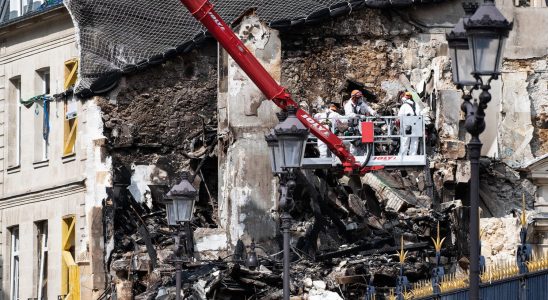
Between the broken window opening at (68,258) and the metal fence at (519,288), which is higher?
the broken window opening at (68,258)

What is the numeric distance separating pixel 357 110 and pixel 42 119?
1086 centimetres

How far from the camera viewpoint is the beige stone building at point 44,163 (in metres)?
44.6

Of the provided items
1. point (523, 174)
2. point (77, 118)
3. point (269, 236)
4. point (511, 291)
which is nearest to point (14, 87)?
point (77, 118)

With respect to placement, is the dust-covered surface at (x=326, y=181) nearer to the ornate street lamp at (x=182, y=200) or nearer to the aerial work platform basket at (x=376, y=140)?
the aerial work platform basket at (x=376, y=140)

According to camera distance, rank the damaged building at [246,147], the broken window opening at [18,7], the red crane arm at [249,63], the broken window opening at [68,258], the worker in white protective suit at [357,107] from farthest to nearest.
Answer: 1. the broken window opening at [18,7]
2. the broken window opening at [68,258]
3. the worker in white protective suit at [357,107]
4. the red crane arm at [249,63]
5. the damaged building at [246,147]

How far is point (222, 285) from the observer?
36.7 metres

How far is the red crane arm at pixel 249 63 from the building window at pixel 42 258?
954 centimetres

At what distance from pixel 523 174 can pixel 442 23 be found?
839 centimetres

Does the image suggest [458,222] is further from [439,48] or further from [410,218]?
[439,48]

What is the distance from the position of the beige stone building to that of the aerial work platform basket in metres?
6.73

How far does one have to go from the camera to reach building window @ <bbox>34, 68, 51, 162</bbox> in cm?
4775

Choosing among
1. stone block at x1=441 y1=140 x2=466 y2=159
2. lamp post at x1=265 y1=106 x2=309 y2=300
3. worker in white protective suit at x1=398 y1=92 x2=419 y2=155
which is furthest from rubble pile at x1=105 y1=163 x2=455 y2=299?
lamp post at x1=265 y1=106 x2=309 y2=300

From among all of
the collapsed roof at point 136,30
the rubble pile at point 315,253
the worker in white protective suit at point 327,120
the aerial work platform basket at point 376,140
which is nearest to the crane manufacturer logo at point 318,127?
the worker in white protective suit at point 327,120

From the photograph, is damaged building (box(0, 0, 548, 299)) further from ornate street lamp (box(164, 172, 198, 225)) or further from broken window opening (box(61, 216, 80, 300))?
ornate street lamp (box(164, 172, 198, 225))
